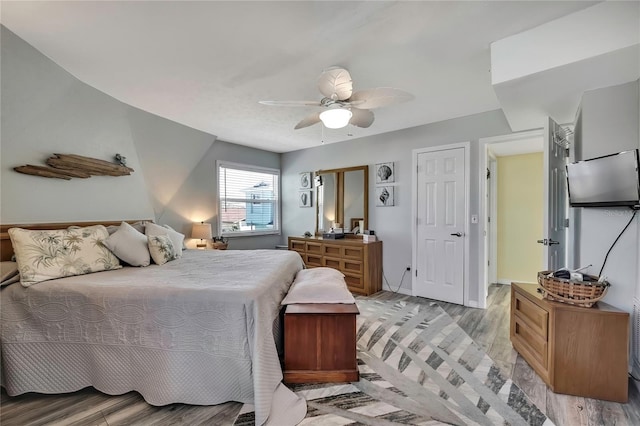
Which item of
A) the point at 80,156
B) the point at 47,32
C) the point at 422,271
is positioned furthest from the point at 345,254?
the point at 47,32

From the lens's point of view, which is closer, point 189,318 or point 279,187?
point 189,318

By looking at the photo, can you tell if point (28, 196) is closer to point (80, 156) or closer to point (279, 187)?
point (80, 156)

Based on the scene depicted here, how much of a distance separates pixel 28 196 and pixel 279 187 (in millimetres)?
3684

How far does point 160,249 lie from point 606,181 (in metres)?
3.49

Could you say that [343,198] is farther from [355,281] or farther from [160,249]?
[160,249]

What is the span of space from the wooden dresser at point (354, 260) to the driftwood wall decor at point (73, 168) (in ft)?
9.17

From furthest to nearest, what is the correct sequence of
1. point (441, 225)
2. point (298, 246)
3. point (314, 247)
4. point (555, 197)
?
point (298, 246) → point (314, 247) → point (441, 225) → point (555, 197)

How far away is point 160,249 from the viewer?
254 centimetres

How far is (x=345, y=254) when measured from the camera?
13.6ft

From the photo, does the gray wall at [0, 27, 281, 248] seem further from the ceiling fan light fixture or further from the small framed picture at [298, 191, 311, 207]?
the ceiling fan light fixture

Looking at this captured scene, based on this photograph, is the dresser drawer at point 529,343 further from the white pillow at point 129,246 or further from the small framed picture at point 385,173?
the white pillow at point 129,246

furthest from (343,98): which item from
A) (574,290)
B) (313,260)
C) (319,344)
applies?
(313,260)

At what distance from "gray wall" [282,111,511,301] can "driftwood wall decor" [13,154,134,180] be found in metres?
2.96

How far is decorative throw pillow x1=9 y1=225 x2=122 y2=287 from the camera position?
1849 mm
